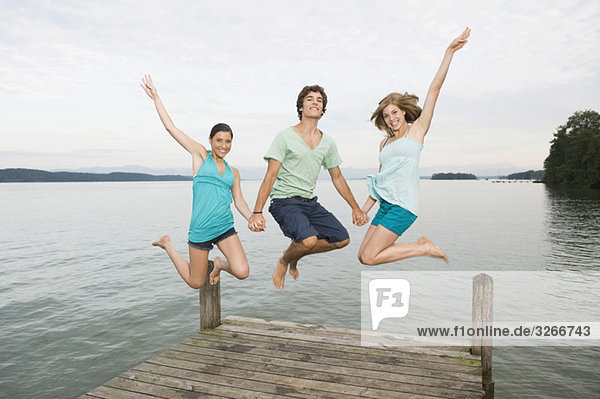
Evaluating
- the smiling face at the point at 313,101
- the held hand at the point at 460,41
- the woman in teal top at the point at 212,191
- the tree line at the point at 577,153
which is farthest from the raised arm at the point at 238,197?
the tree line at the point at 577,153

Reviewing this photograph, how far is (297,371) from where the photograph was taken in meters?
6.11

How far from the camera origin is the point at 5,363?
12.3 metres

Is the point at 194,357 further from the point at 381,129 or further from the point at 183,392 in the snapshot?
the point at 381,129

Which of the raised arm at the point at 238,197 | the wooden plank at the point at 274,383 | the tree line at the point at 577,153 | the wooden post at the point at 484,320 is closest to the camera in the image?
the wooden plank at the point at 274,383

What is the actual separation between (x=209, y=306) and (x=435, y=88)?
5.63m

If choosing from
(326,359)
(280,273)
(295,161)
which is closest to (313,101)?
(295,161)

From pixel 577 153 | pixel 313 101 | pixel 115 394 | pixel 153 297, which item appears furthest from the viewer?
pixel 577 153

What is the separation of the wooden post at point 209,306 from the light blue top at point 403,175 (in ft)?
13.3

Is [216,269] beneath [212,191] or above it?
beneath

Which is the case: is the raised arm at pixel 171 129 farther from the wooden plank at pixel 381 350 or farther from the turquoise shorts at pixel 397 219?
the wooden plank at pixel 381 350

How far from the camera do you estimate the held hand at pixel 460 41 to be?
5.13 metres

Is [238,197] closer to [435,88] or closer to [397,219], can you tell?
[397,219]

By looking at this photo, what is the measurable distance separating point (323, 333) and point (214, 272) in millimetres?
2208

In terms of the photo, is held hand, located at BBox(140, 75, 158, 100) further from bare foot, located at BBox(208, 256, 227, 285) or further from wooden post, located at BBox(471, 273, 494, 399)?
wooden post, located at BBox(471, 273, 494, 399)
